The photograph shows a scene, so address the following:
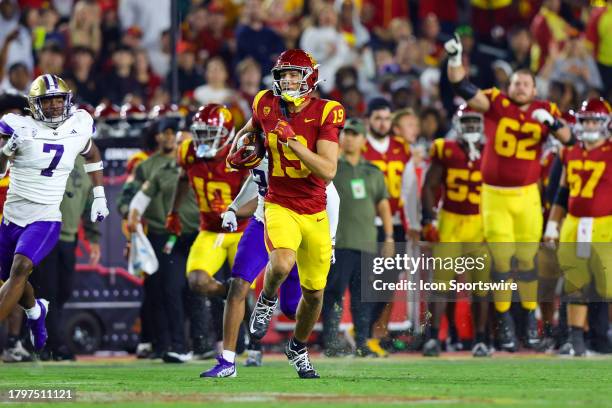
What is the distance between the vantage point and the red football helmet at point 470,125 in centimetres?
1313

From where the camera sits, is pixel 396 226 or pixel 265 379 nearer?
pixel 265 379

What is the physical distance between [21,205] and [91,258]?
2.59 m

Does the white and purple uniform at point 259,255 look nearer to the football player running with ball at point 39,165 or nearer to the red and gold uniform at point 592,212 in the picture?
the football player running with ball at point 39,165

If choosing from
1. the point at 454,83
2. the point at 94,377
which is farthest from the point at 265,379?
the point at 454,83

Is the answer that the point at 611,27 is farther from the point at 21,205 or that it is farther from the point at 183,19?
the point at 21,205

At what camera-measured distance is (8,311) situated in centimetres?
1002

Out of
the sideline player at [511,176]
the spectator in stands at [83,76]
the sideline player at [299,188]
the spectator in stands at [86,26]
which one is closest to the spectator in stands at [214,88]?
the spectator in stands at [83,76]

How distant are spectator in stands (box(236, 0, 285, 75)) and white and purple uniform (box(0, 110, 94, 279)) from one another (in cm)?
658

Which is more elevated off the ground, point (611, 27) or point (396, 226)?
point (611, 27)

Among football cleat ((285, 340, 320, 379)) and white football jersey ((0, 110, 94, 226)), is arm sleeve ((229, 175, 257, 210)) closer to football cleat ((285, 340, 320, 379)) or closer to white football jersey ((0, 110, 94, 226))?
white football jersey ((0, 110, 94, 226))

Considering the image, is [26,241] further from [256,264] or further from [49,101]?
[256,264]

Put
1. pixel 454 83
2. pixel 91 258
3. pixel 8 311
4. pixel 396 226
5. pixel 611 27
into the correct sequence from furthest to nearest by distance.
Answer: pixel 611 27
pixel 396 226
pixel 91 258
pixel 454 83
pixel 8 311

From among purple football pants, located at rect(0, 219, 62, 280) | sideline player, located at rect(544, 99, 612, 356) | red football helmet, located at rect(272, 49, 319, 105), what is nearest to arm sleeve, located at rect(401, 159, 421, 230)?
sideline player, located at rect(544, 99, 612, 356)

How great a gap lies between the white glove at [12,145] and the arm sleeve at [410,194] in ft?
14.8
